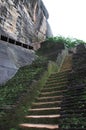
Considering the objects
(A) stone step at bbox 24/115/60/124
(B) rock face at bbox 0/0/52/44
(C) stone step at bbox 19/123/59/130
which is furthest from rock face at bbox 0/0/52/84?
(C) stone step at bbox 19/123/59/130

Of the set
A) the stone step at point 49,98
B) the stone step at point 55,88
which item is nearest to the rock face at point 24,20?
the stone step at point 55,88

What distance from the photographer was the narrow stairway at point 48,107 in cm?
669

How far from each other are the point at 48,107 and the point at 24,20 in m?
12.2

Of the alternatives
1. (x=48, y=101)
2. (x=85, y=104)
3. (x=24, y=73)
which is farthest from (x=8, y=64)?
(x=85, y=104)

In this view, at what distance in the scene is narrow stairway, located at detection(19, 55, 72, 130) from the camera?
6693mm

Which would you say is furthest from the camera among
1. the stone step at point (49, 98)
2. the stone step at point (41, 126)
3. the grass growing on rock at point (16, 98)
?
the stone step at point (49, 98)

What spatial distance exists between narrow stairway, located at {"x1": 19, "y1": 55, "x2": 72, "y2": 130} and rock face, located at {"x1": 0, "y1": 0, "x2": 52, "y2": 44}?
6.29 meters

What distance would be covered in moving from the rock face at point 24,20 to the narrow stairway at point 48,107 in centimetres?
629

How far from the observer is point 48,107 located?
775 centimetres

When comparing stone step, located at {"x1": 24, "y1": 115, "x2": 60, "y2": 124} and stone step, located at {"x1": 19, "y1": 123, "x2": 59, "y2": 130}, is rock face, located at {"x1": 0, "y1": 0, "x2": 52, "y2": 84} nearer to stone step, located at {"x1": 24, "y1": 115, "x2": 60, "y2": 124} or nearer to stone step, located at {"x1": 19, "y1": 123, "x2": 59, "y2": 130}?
stone step, located at {"x1": 24, "y1": 115, "x2": 60, "y2": 124}

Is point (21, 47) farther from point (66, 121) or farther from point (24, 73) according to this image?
point (66, 121)

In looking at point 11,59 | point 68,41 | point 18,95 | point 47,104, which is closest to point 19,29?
point 68,41

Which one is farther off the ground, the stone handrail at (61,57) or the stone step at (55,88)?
the stone handrail at (61,57)

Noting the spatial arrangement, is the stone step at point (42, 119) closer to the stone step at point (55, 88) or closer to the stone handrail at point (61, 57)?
the stone step at point (55, 88)
